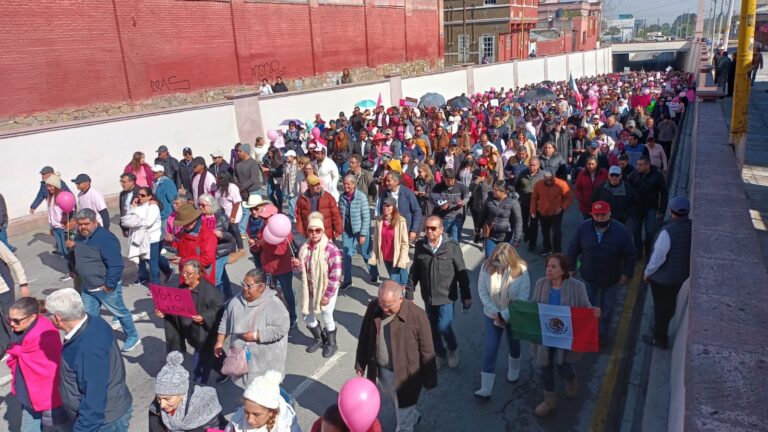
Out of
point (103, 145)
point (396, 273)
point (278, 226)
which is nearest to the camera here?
point (278, 226)

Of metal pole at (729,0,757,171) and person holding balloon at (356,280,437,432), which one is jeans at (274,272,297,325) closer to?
person holding balloon at (356,280,437,432)

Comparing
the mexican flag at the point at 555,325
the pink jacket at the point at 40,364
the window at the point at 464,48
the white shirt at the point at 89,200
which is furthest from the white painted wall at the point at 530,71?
the pink jacket at the point at 40,364

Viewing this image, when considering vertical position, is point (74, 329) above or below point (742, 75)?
below

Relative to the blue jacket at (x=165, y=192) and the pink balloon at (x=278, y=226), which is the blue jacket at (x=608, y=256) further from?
the blue jacket at (x=165, y=192)

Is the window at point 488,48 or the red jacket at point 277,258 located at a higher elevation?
the window at point 488,48

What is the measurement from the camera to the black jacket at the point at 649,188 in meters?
9.05

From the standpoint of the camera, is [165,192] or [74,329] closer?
[74,329]

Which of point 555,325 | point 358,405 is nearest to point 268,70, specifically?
point 555,325

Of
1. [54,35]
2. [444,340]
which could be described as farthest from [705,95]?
[54,35]

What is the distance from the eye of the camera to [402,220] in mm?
7633

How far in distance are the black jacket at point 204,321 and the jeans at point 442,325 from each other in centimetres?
225

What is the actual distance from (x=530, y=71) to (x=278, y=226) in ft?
133

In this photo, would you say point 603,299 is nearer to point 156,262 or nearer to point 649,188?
point 649,188

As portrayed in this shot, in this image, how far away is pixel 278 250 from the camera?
695 cm
